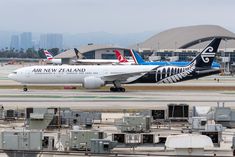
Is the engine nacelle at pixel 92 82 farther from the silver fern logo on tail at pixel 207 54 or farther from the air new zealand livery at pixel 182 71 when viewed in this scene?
the silver fern logo on tail at pixel 207 54

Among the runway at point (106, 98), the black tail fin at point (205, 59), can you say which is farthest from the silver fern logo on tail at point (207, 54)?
the runway at point (106, 98)

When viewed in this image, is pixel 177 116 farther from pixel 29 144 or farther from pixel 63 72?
pixel 63 72

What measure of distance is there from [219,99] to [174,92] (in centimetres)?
1336

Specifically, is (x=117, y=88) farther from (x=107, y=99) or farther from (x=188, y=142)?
(x=188, y=142)

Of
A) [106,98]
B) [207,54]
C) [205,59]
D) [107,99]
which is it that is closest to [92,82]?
[106,98]

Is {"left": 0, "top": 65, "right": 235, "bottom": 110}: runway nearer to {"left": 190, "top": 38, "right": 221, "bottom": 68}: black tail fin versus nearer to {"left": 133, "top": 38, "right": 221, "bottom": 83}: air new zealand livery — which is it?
{"left": 133, "top": 38, "right": 221, "bottom": 83}: air new zealand livery

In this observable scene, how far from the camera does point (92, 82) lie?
86562mm

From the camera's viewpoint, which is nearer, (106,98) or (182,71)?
(106,98)

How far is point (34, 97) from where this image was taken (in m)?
76.6

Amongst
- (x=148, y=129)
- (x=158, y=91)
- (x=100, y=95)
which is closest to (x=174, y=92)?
(x=158, y=91)

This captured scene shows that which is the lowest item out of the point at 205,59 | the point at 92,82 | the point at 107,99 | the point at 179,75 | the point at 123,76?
the point at 107,99

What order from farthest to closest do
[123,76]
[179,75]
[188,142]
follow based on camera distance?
[179,75], [123,76], [188,142]

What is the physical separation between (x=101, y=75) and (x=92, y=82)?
7.16ft

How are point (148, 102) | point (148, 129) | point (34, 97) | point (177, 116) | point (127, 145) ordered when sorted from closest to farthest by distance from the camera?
point (127, 145) → point (148, 129) → point (177, 116) → point (148, 102) → point (34, 97)
